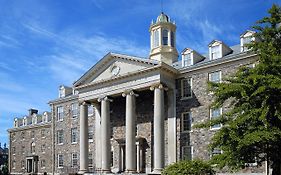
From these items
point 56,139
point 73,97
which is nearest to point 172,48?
point 73,97

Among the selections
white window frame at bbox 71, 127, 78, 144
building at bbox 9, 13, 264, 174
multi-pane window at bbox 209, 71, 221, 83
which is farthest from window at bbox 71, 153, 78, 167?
multi-pane window at bbox 209, 71, 221, 83

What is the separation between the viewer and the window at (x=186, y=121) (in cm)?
3862

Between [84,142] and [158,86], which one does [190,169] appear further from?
[84,142]

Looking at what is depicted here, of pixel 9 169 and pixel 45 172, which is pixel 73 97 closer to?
pixel 45 172

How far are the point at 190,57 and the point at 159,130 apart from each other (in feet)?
25.4

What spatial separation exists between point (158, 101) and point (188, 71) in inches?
162

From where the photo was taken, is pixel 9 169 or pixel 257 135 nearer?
pixel 257 135

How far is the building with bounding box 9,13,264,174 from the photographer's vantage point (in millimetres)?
37500

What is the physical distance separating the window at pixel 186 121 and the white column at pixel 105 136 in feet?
25.6

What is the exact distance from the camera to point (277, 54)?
23.7 meters

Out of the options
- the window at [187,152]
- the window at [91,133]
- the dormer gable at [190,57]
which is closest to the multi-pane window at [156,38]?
the dormer gable at [190,57]

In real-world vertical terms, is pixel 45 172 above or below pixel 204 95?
below

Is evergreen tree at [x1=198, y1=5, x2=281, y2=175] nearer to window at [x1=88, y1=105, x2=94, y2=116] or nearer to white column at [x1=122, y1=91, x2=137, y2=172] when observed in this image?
white column at [x1=122, y1=91, x2=137, y2=172]

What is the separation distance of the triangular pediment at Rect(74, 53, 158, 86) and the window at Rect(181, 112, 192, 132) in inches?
215
